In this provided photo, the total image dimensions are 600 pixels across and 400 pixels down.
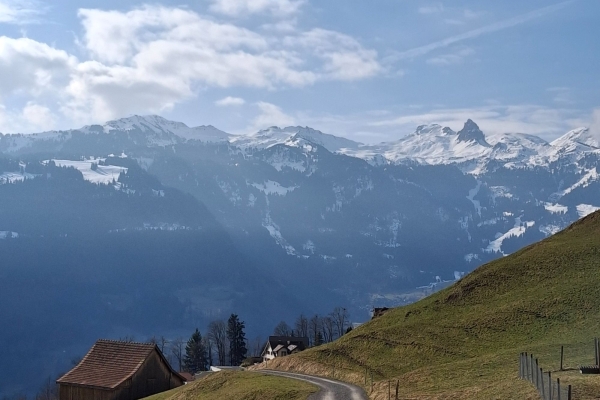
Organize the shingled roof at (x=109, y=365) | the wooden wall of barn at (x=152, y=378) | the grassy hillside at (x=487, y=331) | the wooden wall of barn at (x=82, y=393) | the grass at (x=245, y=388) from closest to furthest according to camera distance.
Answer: the grassy hillside at (x=487, y=331)
the grass at (x=245, y=388)
the wooden wall of barn at (x=82, y=393)
the shingled roof at (x=109, y=365)
the wooden wall of barn at (x=152, y=378)

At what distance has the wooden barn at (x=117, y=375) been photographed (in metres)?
77.4

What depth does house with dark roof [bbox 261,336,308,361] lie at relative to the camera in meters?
154

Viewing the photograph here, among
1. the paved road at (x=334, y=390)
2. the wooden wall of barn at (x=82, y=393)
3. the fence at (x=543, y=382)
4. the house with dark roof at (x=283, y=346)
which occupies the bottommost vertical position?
the wooden wall of barn at (x=82, y=393)

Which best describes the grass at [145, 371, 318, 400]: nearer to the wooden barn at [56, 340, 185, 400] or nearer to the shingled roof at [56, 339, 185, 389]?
the wooden barn at [56, 340, 185, 400]

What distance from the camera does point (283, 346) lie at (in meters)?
157

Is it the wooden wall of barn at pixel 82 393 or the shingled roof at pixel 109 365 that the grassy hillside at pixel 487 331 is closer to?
the shingled roof at pixel 109 365

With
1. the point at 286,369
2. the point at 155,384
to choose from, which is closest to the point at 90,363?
the point at 155,384

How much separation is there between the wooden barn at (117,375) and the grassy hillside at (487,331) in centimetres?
1414

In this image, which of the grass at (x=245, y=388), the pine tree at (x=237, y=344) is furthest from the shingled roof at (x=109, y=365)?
the pine tree at (x=237, y=344)

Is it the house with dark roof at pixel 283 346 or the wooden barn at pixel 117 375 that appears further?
the house with dark roof at pixel 283 346

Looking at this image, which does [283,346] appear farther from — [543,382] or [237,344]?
[543,382]

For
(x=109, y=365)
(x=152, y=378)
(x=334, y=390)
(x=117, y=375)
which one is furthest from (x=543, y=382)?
(x=109, y=365)

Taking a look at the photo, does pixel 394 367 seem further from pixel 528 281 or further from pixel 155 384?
pixel 155 384

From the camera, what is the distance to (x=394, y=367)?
62781 mm
